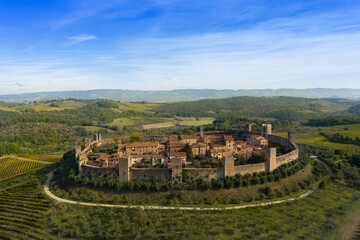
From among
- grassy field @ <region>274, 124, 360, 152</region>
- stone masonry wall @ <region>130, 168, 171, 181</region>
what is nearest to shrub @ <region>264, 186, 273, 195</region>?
stone masonry wall @ <region>130, 168, 171, 181</region>

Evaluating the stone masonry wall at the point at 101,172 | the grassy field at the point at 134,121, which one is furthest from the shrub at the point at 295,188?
the grassy field at the point at 134,121

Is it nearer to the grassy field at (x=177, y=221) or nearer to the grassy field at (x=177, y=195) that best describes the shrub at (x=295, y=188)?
the grassy field at (x=177, y=195)

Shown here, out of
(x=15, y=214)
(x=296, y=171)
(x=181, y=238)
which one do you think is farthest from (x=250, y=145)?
(x=15, y=214)

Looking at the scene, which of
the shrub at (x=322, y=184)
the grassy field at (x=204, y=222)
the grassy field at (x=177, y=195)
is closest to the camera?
the grassy field at (x=204, y=222)

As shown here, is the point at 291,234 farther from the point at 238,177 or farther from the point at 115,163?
the point at 115,163

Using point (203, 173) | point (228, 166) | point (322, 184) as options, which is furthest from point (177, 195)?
point (322, 184)

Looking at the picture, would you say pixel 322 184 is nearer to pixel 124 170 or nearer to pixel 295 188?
pixel 295 188
